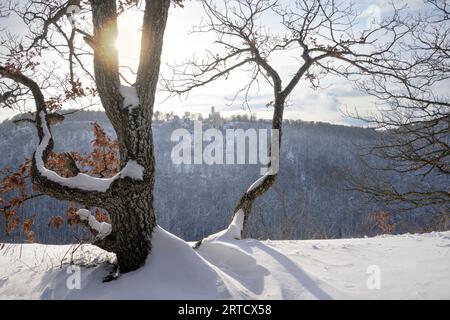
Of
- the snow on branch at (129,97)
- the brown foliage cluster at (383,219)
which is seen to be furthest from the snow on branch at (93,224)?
the brown foliage cluster at (383,219)

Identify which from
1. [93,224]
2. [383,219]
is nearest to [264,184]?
[93,224]

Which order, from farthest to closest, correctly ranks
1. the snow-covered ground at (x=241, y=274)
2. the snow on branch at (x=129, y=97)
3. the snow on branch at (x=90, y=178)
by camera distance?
1. the snow on branch at (x=129, y=97)
2. the snow on branch at (x=90, y=178)
3. the snow-covered ground at (x=241, y=274)

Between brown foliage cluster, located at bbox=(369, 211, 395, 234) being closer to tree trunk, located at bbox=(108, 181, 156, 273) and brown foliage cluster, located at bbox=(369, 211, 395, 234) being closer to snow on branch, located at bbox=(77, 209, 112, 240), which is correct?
snow on branch, located at bbox=(77, 209, 112, 240)

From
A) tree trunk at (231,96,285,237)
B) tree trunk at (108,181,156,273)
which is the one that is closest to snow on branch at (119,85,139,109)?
tree trunk at (108,181,156,273)

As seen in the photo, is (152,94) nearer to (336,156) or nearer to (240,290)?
(240,290)

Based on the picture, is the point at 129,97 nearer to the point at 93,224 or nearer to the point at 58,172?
the point at 93,224

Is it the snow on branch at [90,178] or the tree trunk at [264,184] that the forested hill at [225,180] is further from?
the snow on branch at [90,178]

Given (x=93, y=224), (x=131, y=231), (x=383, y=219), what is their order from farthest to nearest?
(x=383, y=219), (x=93, y=224), (x=131, y=231)

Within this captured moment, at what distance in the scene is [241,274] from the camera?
4.04 m

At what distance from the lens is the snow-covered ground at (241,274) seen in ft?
11.1

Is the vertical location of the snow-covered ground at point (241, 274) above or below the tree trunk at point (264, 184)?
below

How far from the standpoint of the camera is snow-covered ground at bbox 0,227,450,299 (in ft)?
11.1

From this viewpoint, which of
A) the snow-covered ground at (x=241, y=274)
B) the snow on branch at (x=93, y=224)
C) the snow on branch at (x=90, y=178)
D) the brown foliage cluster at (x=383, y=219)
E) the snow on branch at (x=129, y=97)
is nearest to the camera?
the snow-covered ground at (x=241, y=274)
